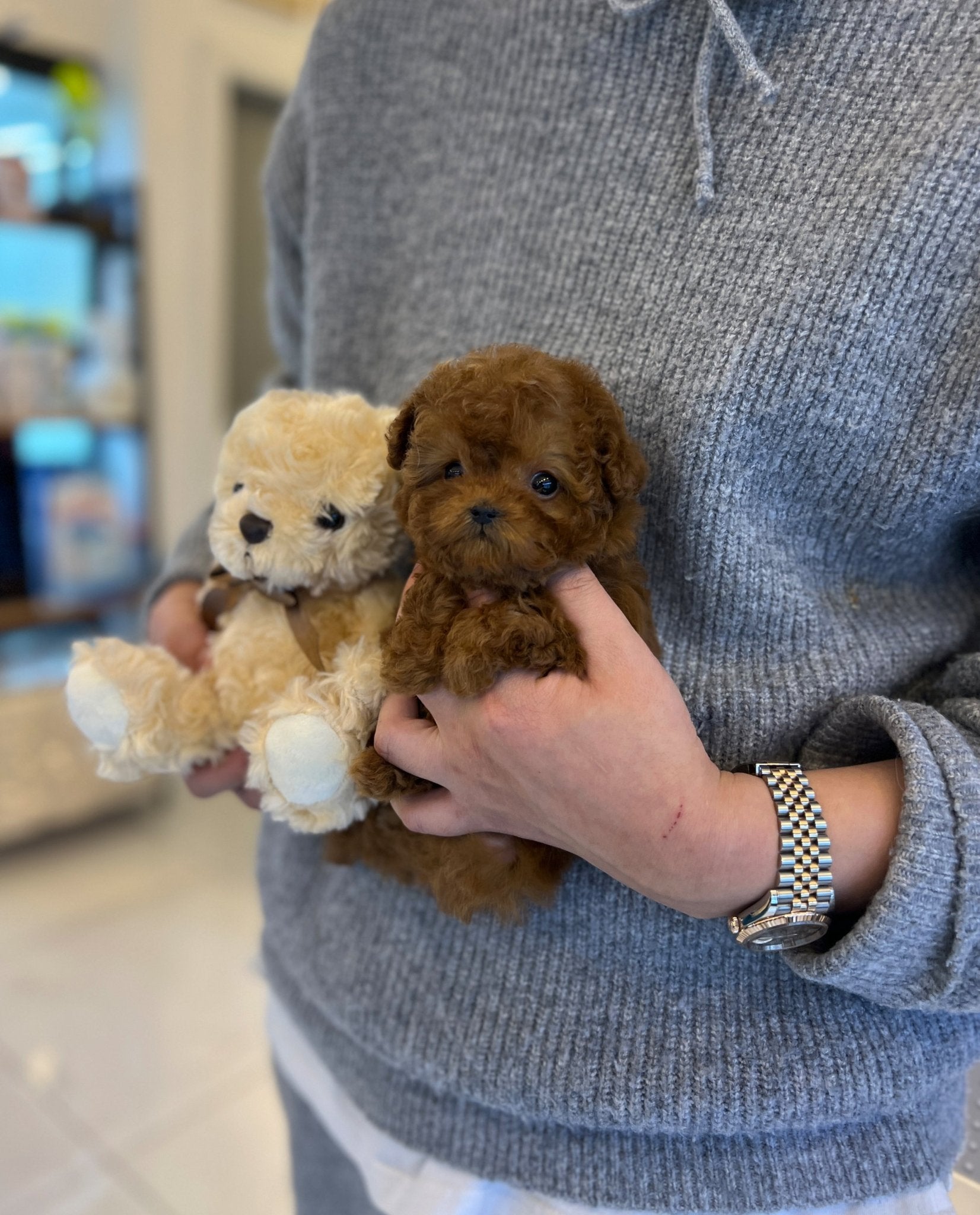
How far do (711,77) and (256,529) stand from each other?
408 mm

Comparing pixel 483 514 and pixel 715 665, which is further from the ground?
pixel 483 514

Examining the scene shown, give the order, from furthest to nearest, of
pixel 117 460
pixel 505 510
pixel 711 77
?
pixel 117 460 < pixel 711 77 < pixel 505 510

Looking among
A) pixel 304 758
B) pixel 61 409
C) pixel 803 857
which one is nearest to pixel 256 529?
pixel 304 758

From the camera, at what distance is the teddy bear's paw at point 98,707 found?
1.92ft

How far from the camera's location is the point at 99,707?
1.92 ft

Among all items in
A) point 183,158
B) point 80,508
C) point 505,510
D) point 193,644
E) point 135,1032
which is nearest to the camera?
point 505,510

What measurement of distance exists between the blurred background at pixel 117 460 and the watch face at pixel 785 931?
1454 mm

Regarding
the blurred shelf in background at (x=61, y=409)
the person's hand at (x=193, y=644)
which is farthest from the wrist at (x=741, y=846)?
the blurred shelf in background at (x=61, y=409)

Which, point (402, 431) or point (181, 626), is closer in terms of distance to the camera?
point (402, 431)

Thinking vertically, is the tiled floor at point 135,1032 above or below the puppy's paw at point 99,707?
below

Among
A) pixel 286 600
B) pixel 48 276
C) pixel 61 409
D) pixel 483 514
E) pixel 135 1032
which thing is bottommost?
pixel 135 1032

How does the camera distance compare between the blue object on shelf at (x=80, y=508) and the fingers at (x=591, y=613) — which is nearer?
the fingers at (x=591, y=613)

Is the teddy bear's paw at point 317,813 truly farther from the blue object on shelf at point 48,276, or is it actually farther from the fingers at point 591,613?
the blue object on shelf at point 48,276

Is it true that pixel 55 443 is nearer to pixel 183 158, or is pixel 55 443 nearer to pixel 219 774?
pixel 183 158
